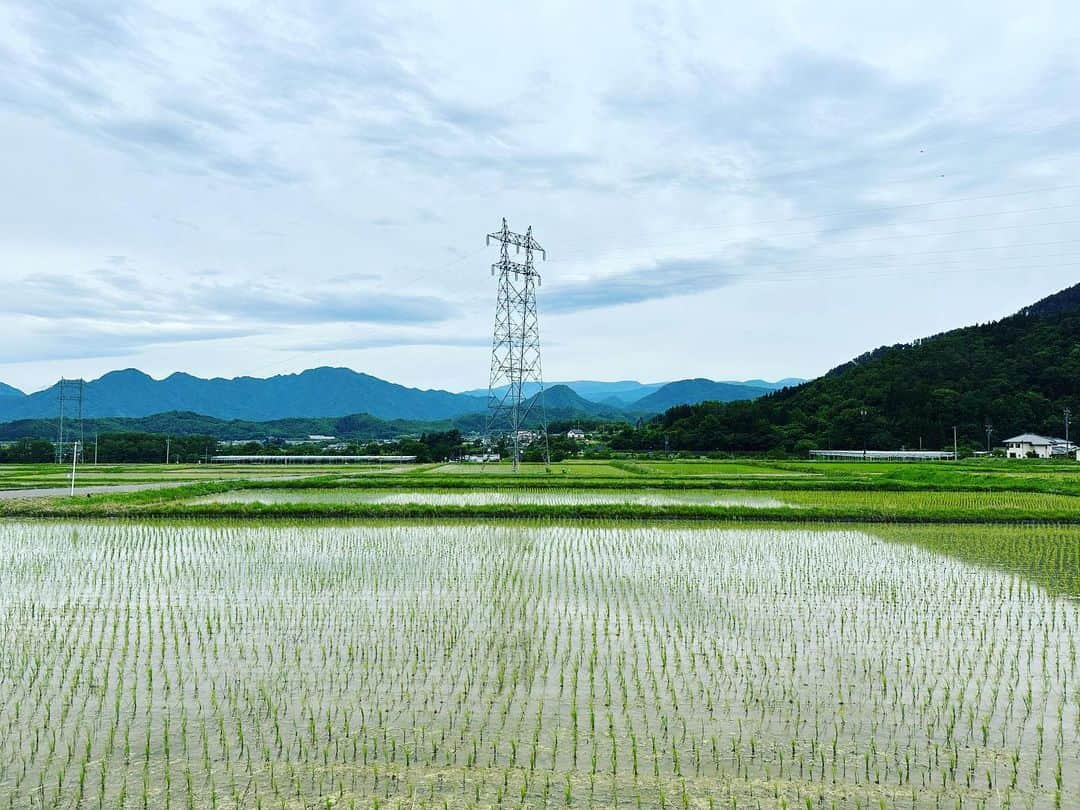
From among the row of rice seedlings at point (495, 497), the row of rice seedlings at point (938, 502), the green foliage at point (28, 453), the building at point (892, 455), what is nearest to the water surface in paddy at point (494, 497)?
the row of rice seedlings at point (495, 497)

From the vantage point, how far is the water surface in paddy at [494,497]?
74.5 feet

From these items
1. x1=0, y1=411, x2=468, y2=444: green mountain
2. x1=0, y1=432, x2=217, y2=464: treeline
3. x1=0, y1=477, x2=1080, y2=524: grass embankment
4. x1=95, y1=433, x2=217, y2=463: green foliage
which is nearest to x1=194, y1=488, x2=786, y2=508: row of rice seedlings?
x1=0, y1=477, x2=1080, y2=524: grass embankment

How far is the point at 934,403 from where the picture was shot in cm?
6341

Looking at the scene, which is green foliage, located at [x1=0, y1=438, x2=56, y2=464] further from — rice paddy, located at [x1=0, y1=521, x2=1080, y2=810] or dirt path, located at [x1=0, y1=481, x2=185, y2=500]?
rice paddy, located at [x1=0, y1=521, x2=1080, y2=810]

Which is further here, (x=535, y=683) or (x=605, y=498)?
(x=605, y=498)

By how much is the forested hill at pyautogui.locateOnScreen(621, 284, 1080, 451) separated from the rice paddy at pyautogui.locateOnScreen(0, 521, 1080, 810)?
5228cm

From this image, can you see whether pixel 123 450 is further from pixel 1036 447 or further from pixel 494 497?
pixel 1036 447

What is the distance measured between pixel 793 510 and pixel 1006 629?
11.4 m

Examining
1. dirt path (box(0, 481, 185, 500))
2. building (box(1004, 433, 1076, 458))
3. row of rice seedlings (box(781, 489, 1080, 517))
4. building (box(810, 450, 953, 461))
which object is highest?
building (box(1004, 433, 1076, 458))

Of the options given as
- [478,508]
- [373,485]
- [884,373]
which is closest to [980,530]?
[478,508]

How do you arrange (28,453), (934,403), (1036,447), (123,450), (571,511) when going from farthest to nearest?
(934,403) < (123,450) < (1036,447) < (28,453) < (571,511)

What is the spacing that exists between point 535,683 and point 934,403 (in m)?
64.3

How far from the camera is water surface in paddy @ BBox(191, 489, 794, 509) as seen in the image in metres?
22.7

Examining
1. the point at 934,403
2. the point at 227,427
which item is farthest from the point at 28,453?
the point at 227,427
